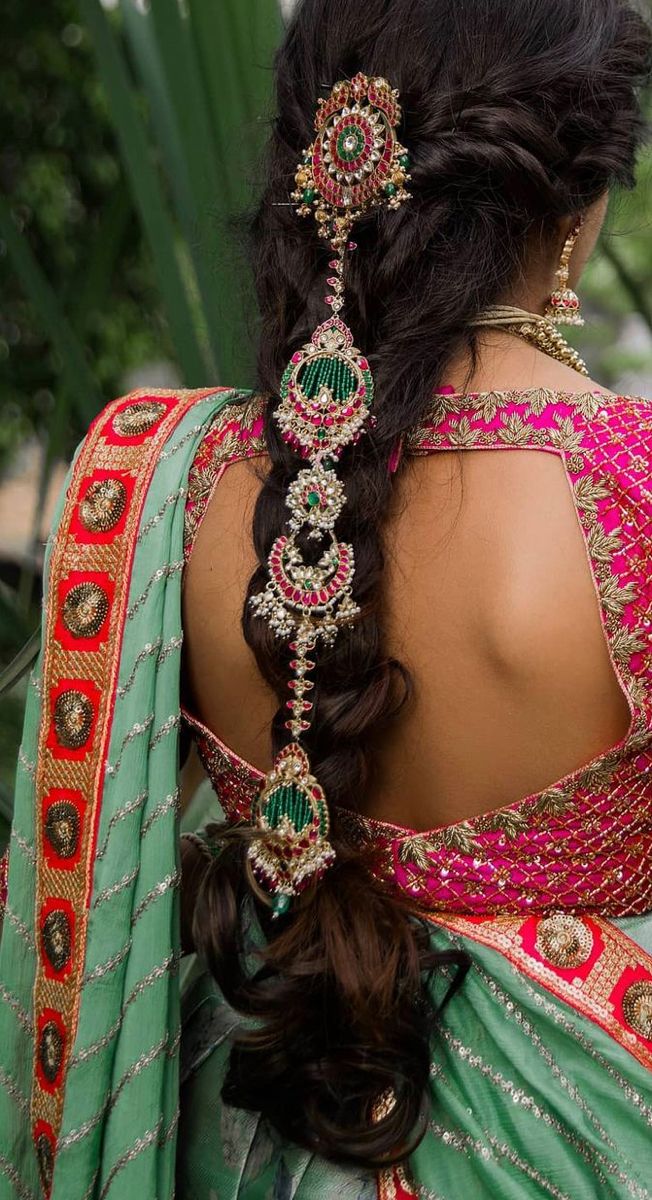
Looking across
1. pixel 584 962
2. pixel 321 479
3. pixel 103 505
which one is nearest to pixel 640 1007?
pixel 584 962

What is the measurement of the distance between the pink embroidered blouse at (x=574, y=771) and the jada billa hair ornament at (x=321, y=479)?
0.06 m

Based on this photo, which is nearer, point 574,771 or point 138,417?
point 574,771

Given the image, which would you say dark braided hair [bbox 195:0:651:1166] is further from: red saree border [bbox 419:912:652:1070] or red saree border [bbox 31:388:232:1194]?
red saree border [bbox 31:388:232:1194]

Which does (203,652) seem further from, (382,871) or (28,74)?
(28,74)

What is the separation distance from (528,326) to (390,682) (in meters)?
0.31

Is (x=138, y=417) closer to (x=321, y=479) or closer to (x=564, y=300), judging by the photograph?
(x=321, y=479)

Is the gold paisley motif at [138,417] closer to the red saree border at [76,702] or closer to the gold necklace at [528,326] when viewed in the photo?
the red saree border at [76,702]

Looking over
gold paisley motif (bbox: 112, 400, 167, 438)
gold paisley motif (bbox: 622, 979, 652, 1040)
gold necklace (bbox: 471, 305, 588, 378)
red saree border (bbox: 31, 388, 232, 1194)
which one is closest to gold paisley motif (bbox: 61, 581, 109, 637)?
red saree border (bbox: 31, 388, 232, 1194)

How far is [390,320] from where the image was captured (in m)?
0.92

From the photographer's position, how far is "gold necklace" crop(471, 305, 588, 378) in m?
0.94

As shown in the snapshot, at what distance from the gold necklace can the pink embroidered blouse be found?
0.24 feet

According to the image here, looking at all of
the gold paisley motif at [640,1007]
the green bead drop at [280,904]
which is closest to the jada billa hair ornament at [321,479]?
the green bead drop at [280,904]

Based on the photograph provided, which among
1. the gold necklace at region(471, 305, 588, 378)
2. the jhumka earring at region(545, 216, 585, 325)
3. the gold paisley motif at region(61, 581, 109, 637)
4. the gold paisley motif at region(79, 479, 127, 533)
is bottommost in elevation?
the gold paisley motif at region(61, 581, 109, 637)

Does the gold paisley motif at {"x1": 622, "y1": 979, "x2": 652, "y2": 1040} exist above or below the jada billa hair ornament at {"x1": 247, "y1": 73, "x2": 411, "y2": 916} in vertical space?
below
